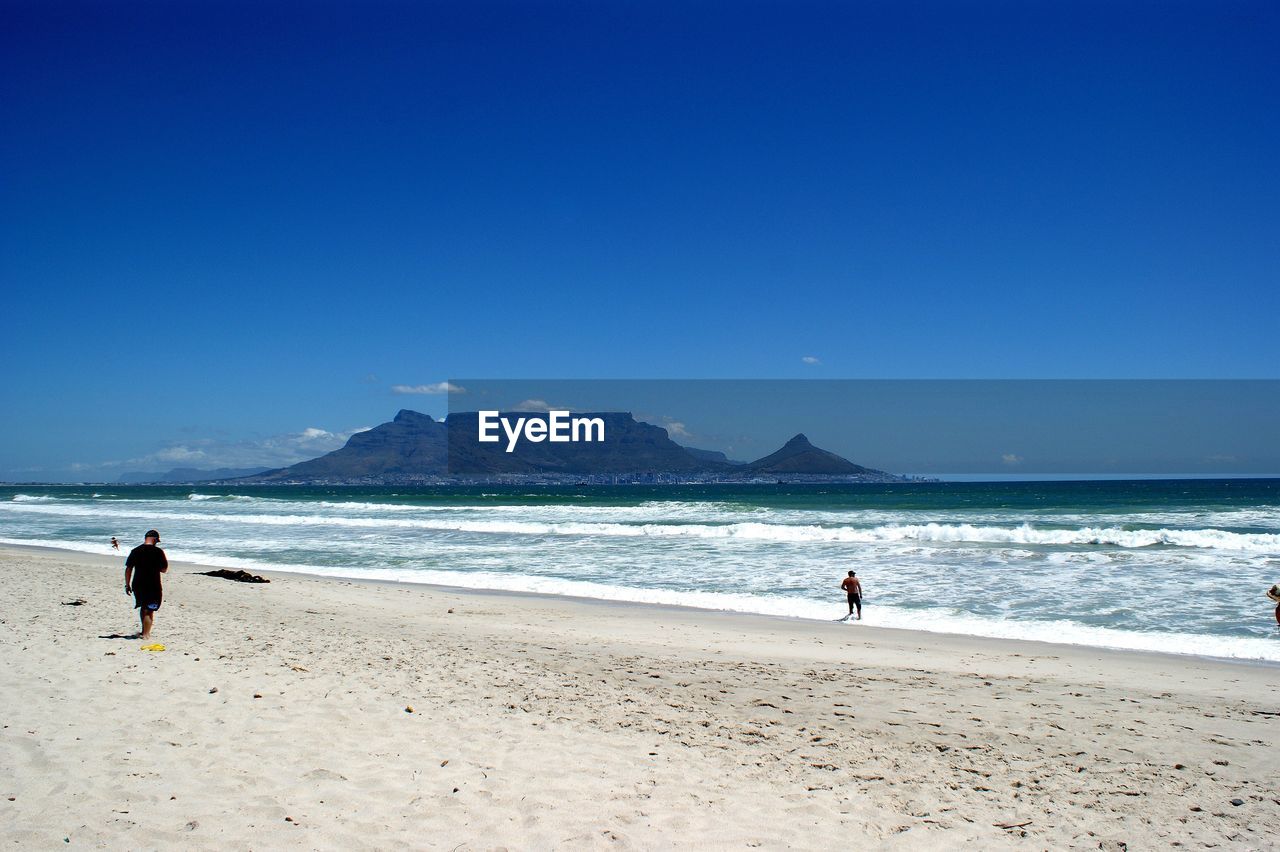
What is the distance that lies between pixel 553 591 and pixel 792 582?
539 centimetres

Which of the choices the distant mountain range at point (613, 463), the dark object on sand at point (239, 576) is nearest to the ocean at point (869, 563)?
the dark object on sand at point (239, 576)

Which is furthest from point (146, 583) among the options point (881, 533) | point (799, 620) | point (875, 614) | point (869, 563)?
point (881, 533)

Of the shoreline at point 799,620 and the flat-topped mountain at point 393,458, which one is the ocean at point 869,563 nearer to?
the shoreline at point 799,620

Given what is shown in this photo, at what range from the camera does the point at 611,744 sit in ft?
19.8

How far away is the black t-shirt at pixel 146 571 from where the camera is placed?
9.38 meters

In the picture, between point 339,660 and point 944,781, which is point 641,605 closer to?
point 339,660

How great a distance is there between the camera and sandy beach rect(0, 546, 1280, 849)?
182 inches

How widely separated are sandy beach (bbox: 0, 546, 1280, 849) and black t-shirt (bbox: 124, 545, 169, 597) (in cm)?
68

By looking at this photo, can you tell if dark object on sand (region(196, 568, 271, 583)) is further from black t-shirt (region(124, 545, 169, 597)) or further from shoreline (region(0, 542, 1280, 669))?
black t-shirt (region(124, 545, 169, 597))

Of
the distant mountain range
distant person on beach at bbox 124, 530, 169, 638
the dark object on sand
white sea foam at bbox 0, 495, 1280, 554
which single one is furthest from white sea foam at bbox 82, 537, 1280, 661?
the distant mountain range

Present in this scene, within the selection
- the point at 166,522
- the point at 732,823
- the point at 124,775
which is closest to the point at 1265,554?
the point at 732,823

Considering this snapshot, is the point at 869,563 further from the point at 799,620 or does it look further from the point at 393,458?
the point at 393,458

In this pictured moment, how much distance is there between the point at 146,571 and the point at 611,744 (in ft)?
21.9

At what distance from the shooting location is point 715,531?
101 ft
